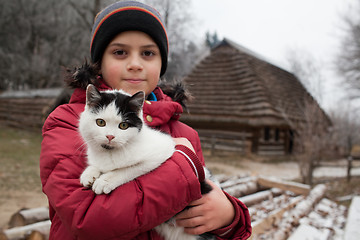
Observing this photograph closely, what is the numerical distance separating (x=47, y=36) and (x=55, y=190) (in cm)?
Answer: 2978

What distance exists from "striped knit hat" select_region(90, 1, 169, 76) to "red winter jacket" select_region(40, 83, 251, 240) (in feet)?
1.97

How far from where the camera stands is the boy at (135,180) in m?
1.03

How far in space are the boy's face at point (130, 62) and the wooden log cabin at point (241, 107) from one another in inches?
422

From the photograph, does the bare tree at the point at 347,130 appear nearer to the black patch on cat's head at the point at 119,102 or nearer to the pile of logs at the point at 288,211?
the pile of logs at the point at 288,211

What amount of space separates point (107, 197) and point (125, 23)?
1.11 meters

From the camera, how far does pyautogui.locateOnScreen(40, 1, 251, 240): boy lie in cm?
103

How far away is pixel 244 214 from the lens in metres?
1.44

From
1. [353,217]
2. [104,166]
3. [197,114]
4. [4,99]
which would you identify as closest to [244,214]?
[104,166]

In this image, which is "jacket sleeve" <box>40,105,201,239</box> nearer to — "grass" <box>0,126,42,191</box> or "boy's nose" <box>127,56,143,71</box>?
"boy's nose" <box>127,56,143,71</box>

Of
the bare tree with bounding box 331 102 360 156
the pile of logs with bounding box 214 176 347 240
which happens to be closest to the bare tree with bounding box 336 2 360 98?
the bare tree with bounding box 331 102 360 156

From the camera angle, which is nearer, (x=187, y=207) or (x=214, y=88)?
(x=187, y=207)

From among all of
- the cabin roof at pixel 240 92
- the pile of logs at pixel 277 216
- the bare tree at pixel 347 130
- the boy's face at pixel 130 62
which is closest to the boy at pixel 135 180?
the boy's face at pixel 130 62

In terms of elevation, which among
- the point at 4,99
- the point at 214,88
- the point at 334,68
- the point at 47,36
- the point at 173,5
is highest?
the point at 173,5

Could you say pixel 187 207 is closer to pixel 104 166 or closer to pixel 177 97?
pixel 104 166
